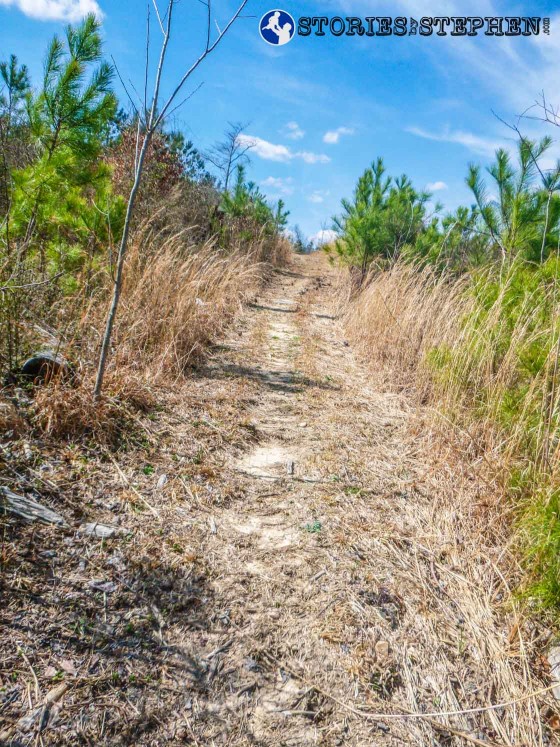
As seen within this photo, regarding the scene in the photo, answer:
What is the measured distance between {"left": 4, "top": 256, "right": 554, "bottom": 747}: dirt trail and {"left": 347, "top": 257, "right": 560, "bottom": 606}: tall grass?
232 mm

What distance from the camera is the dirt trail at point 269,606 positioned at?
4.37 feet

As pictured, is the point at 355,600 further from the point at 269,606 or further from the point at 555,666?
the point at 555,666

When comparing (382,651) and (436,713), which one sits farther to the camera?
(382,651)

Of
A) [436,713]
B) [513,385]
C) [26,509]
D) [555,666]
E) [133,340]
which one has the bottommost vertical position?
[436,713]

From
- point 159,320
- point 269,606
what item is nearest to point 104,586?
point 269,606

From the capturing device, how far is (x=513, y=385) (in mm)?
2678

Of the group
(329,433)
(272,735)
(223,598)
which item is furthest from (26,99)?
(272,735)

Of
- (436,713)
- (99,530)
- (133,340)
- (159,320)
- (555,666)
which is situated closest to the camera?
(436,713)

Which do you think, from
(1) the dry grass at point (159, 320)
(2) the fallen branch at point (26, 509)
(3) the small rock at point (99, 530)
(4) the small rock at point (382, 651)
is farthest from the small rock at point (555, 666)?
(1) the dry grass at point (159, 320)

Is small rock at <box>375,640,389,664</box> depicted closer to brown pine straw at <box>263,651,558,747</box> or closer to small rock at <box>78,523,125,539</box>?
brown pine straw at <box>263,651,558,747</box>

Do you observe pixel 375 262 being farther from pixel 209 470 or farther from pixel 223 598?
pixel 223 598

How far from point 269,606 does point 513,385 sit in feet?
6.42

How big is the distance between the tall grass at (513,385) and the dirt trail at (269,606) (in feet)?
0.76

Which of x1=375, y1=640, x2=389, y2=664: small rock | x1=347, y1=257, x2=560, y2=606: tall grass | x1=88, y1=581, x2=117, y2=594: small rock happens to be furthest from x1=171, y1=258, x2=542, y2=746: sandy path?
x1=88, y1=581, x2=117, y2=594: small rock
